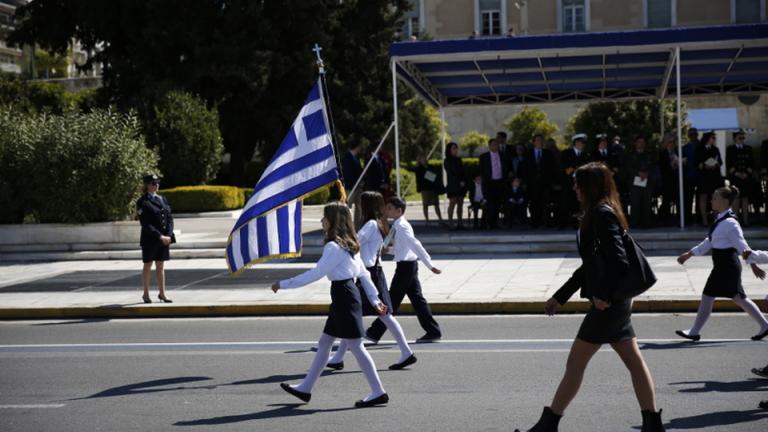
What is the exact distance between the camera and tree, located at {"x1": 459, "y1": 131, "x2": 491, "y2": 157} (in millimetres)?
49906

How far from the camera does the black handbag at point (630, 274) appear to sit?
6047mm

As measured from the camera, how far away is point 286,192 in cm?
991

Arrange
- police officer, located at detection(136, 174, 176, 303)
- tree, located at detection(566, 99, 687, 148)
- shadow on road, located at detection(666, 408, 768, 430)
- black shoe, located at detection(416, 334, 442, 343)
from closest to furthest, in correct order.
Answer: shadow on road, located at detection(666, 408, 768, 430), black shoe, located at detection(416, 334, 442, 343), police officer, located at detection(136, 174, 176, 303), tree, located at detection(566, 99, 687, 148)

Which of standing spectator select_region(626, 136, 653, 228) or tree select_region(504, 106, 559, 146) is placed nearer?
standing spectator select_region(626, 136, 653, 228)

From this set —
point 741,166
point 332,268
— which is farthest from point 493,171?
point 332,268

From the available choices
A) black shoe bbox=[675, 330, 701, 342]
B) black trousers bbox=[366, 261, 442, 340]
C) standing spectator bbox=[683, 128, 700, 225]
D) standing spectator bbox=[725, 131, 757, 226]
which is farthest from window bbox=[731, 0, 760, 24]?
black trousers bbox=[366, 261, 442, 340]

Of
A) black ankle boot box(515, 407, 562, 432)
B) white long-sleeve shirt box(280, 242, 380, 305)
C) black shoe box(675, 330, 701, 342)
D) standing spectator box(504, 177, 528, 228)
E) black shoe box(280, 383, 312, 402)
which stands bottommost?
black shoe box(675, 330, 701, 342)

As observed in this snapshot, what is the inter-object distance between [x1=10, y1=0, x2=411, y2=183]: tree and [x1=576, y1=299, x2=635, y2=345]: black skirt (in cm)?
2974

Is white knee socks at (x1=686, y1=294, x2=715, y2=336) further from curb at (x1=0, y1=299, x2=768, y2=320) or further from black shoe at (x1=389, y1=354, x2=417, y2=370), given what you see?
black shoe at (x1=389, y1=354, x2=417, y2=370)

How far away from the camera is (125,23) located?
37.7 meters

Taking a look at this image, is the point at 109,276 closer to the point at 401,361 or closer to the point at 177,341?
the point at 177,341

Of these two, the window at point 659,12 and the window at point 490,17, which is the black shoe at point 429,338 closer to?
the window at point 659,12

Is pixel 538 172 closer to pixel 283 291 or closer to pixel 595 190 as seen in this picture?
pixel 283 291

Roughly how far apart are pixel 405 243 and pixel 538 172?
10419 millimetres
